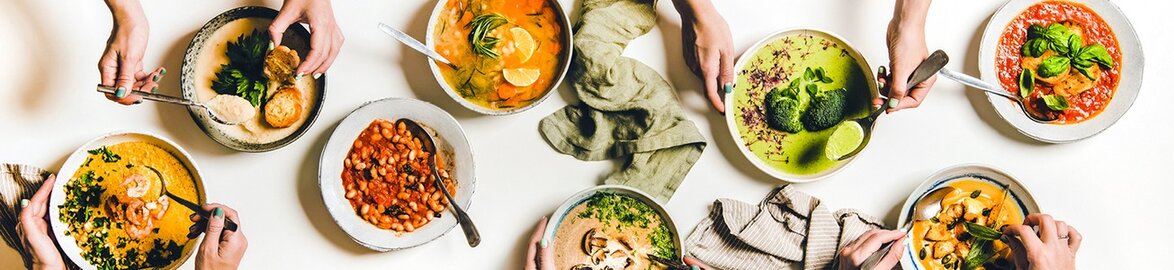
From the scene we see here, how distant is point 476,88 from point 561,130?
1.23ft

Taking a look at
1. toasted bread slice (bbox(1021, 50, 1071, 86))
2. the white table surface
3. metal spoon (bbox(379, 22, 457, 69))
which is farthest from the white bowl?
metal spoon (bbox(379, 22, 457, 69))

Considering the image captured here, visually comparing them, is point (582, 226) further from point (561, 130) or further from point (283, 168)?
point (283, 168)

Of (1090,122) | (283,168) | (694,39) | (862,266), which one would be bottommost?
(862,266)

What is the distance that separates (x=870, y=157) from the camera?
341 centimetres

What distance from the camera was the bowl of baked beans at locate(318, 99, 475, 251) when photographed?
309 cm

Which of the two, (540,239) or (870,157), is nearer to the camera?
(540,239)

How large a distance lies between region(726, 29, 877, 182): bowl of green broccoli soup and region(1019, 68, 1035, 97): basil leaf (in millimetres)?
647

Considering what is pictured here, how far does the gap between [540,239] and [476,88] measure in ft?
2.05

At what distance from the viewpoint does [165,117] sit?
3123 millimetres

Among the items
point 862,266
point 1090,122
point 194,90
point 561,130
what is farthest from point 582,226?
point 1090,122

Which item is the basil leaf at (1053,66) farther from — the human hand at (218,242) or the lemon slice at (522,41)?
the human hand at (218,242)

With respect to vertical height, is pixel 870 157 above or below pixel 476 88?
below

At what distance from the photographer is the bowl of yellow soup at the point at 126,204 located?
117 inches

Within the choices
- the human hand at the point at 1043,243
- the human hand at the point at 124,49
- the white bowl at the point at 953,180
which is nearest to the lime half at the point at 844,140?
the white bowl at the point at 953,180
